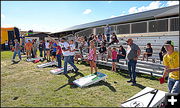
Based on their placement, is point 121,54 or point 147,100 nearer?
point 147,100

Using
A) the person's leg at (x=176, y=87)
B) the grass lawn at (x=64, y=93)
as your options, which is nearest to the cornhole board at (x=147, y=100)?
the grass lawn at (x=64, y=93)

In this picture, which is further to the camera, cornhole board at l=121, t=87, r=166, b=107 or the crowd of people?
cornhole board at l=121, t=87, r=166, b=107

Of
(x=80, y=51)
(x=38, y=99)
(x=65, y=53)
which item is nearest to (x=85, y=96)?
(x=38, y=99)

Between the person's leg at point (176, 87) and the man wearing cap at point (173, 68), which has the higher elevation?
the man wearing cap at point (173, 68)

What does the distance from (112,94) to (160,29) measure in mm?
8279

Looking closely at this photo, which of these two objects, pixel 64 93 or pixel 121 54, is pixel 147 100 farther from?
pixel 121 54

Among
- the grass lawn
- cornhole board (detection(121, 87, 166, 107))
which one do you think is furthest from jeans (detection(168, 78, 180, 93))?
the grass lawn

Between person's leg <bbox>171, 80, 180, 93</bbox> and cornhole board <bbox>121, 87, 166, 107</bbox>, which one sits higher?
person's leg <bbox>171, 80, 180, 93</bbox>

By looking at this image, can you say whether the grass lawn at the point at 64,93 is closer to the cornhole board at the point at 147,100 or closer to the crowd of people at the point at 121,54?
the cornhole board at the point at 147,100

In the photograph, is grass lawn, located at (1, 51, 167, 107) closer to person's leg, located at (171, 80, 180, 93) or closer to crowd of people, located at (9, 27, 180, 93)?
crowd of people, located at (9, 27, 180, 93)

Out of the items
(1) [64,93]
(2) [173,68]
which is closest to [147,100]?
(2) [173,68]

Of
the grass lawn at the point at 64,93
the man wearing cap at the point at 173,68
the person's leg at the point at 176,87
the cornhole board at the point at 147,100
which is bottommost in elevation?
the grass lawn at the point at 64,93

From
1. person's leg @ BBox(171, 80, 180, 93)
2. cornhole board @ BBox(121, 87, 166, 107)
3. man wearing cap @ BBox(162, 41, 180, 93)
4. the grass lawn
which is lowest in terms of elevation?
the grass lawn

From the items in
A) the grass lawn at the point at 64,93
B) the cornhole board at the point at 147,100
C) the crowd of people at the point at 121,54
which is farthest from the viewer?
the grass lawn at the point at 64,93
